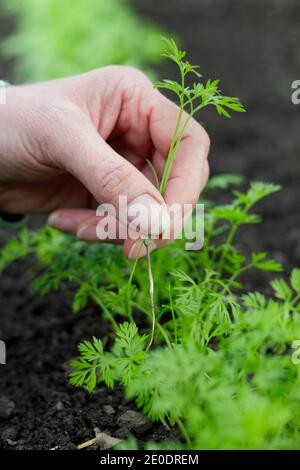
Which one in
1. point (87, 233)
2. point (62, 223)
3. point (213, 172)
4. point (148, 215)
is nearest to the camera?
point (148, 215)

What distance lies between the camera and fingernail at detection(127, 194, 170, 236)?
5.83 feet

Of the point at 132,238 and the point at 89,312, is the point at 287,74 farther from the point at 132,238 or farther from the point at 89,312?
the point at 132,238

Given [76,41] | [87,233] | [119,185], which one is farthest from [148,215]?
[76,41]

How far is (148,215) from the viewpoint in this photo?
178 centimetres

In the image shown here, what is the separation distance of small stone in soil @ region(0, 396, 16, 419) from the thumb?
76cm

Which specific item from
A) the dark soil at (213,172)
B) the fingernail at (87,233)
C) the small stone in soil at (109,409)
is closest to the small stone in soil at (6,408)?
the dark soil at (213,172)

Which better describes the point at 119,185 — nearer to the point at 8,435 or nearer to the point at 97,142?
the point at 97,142

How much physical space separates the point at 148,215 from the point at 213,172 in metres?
2.31

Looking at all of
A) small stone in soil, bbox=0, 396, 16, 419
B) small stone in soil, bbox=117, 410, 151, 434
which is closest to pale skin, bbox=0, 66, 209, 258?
small stone in soil, bbox=117, 410, 151, 434

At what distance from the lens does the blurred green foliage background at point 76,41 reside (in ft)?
15.0

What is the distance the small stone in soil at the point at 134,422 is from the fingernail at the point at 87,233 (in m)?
0.70

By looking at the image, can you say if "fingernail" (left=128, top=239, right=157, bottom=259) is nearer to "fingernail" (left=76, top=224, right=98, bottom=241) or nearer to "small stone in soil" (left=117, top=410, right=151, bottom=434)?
"fingernail" (left=76, top=224, right=98, bottom=241)

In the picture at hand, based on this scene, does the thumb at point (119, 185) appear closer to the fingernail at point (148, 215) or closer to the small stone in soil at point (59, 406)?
the fingernail at point (148, 215)
